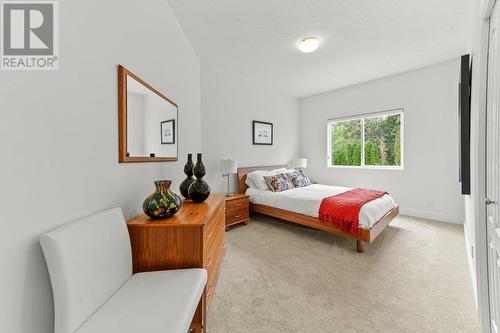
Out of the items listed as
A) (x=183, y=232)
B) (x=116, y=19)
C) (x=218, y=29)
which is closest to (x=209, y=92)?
(x=218, y=29)

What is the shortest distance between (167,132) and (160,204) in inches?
36.6

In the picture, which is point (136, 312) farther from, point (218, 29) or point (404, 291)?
point (218, 29)

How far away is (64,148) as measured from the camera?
3.20 ft

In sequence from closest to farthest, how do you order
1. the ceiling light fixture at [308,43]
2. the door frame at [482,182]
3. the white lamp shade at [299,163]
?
the door frame at [482,182] < the ceiling light fixture at [308,43] < the white lamp shade at [299,163]

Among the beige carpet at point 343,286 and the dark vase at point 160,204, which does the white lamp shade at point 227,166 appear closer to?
the beige carpet at point 343,286

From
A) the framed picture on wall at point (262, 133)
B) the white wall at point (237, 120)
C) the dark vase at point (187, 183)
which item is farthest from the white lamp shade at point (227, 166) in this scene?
the dark vase at point (187, 183)

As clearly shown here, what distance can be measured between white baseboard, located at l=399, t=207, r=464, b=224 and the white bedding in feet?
3.17

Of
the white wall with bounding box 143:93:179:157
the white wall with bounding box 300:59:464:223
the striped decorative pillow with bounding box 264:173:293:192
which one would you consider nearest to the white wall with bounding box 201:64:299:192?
the striped decorative pillow with bounding box 264:173:293:192

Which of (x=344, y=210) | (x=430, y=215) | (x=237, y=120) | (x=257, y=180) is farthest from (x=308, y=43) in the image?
(x=430, y=215)

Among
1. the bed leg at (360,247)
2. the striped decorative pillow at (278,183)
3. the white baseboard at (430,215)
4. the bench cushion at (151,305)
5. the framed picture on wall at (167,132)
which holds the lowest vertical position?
the bed leg at (360,247)

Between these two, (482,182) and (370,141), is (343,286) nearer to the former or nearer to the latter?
(482,182)

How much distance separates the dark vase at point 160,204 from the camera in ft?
4.57

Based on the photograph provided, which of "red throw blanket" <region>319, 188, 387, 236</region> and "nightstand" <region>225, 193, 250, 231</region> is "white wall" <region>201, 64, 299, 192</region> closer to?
"nightstand" <region>225, 193, 250, 231</region>

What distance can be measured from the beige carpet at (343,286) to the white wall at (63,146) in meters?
1.08
